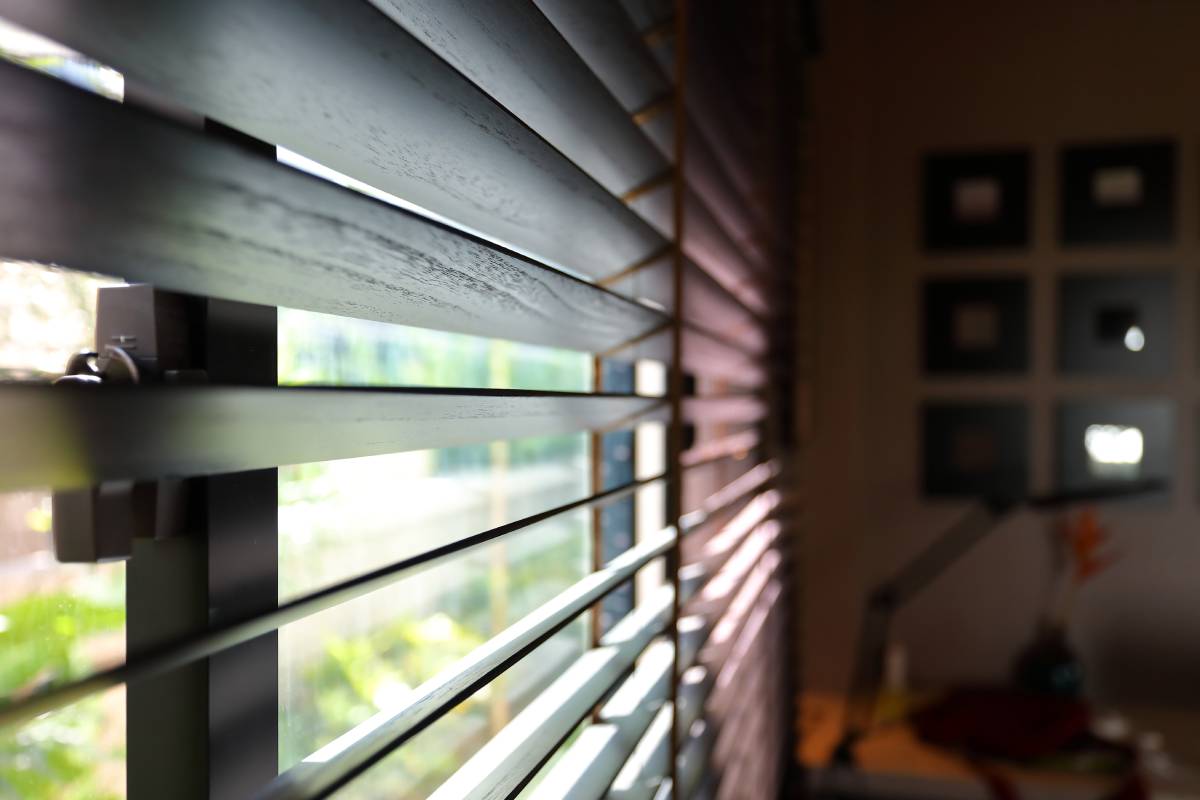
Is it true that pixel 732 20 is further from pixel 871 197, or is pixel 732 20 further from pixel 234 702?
pixel 871 197

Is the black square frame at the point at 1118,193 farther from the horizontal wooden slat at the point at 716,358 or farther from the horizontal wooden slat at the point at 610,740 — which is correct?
the horizontal wooden slat at the point at 610,740

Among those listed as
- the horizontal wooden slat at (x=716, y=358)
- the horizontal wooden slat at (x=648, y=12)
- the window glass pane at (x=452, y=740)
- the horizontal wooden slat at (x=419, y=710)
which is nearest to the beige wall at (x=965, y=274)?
the window glass pane at (x=452, y=740)

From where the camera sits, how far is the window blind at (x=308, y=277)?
164mm

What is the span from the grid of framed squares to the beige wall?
1.0 inches

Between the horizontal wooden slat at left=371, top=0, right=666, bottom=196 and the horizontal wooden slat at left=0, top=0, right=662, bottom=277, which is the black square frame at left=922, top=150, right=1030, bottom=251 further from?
the horizontal wooden slat at left=0, top=0, right=662, bottom=277

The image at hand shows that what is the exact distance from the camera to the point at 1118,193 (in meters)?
2.06

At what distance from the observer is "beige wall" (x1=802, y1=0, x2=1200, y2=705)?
2.05 metres

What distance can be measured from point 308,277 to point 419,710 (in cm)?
13

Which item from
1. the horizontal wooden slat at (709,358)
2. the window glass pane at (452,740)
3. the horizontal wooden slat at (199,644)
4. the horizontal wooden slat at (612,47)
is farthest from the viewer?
the window glass pane at (452,740)

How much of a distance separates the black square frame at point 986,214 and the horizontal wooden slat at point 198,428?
2.11 metres

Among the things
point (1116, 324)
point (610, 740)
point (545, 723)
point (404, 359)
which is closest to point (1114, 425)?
point (1116, 324)

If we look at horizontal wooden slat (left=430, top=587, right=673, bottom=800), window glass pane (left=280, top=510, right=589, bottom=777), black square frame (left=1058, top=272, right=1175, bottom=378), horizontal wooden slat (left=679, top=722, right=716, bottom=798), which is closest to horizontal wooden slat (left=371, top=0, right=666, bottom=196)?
horizontal wooden slat (left=430, top=587, right=673, bottom=800)

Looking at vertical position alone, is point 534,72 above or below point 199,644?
above

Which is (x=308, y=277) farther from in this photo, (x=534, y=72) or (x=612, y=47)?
(x=612, y=47)
